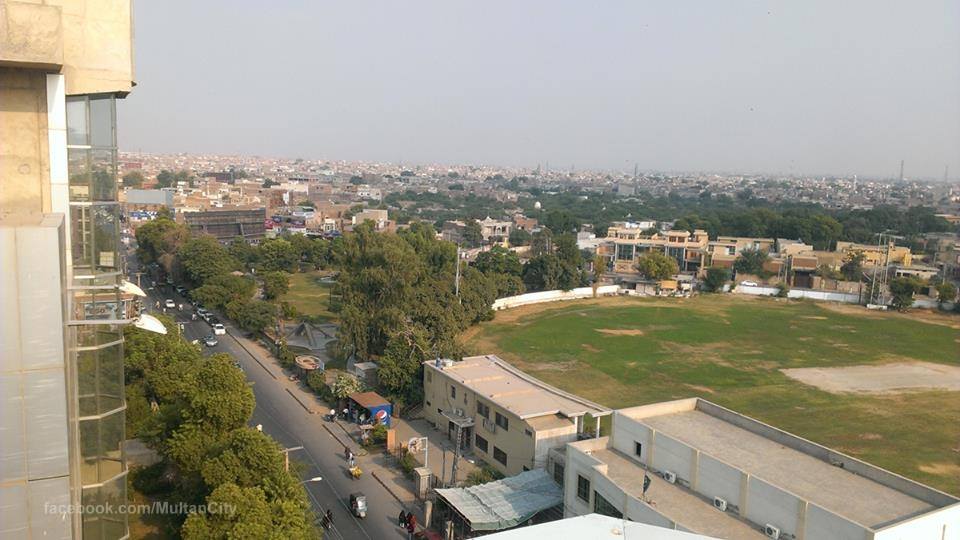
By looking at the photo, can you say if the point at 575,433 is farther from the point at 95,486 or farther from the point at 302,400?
the point at 95,486

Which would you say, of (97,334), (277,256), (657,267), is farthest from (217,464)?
(657,267)

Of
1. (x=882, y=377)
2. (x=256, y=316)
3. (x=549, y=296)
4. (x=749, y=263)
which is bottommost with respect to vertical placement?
(x=882, y=377)

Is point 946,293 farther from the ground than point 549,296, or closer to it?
farther from the ground

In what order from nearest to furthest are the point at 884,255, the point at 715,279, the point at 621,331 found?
the point at 621,331 → the point at 715,279 → the point at 884,255

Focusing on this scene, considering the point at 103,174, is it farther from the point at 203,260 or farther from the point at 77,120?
the point at 203,260

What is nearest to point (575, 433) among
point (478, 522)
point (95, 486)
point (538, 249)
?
point (478, 522)

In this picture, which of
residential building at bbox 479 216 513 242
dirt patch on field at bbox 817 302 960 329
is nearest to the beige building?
dirt patch on field at bbox 817 302 960 329

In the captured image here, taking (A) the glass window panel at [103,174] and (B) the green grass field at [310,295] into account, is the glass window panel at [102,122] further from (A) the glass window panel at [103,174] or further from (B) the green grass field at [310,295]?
(B) the green grass field at [310,295]

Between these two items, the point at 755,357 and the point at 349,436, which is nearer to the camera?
the point at 349,436
